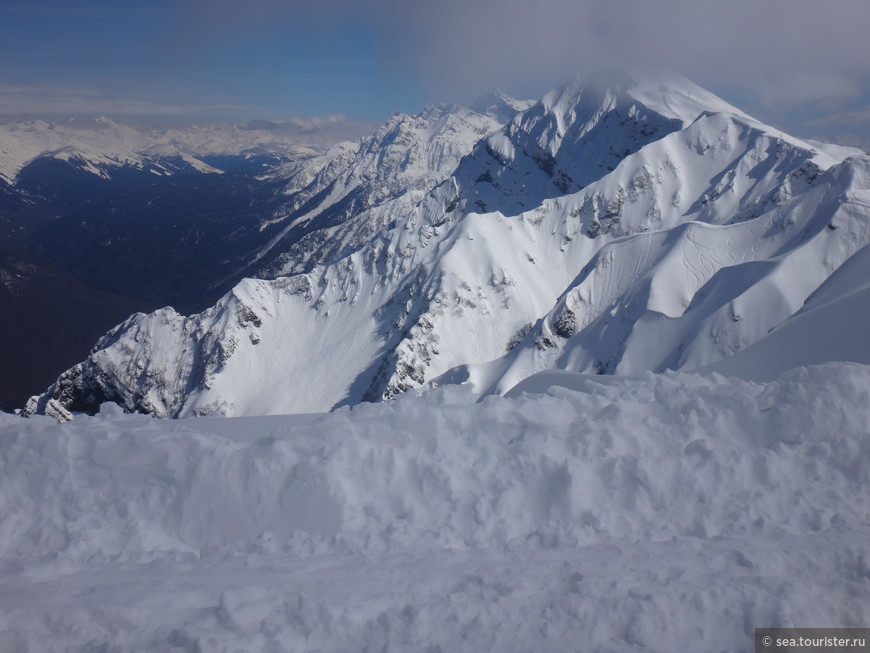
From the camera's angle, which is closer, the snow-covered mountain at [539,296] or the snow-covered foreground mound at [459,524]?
the snow-covered foreground mound at [459,524]

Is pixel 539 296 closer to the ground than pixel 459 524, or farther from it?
farther from it

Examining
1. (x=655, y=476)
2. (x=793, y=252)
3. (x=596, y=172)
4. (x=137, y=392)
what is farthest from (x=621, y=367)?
(x=596, y=172)

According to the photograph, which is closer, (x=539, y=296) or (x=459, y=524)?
(x=459, y=524)

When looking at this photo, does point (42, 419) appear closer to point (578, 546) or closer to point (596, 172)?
point (578, 546)

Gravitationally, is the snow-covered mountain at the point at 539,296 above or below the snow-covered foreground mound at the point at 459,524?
above
